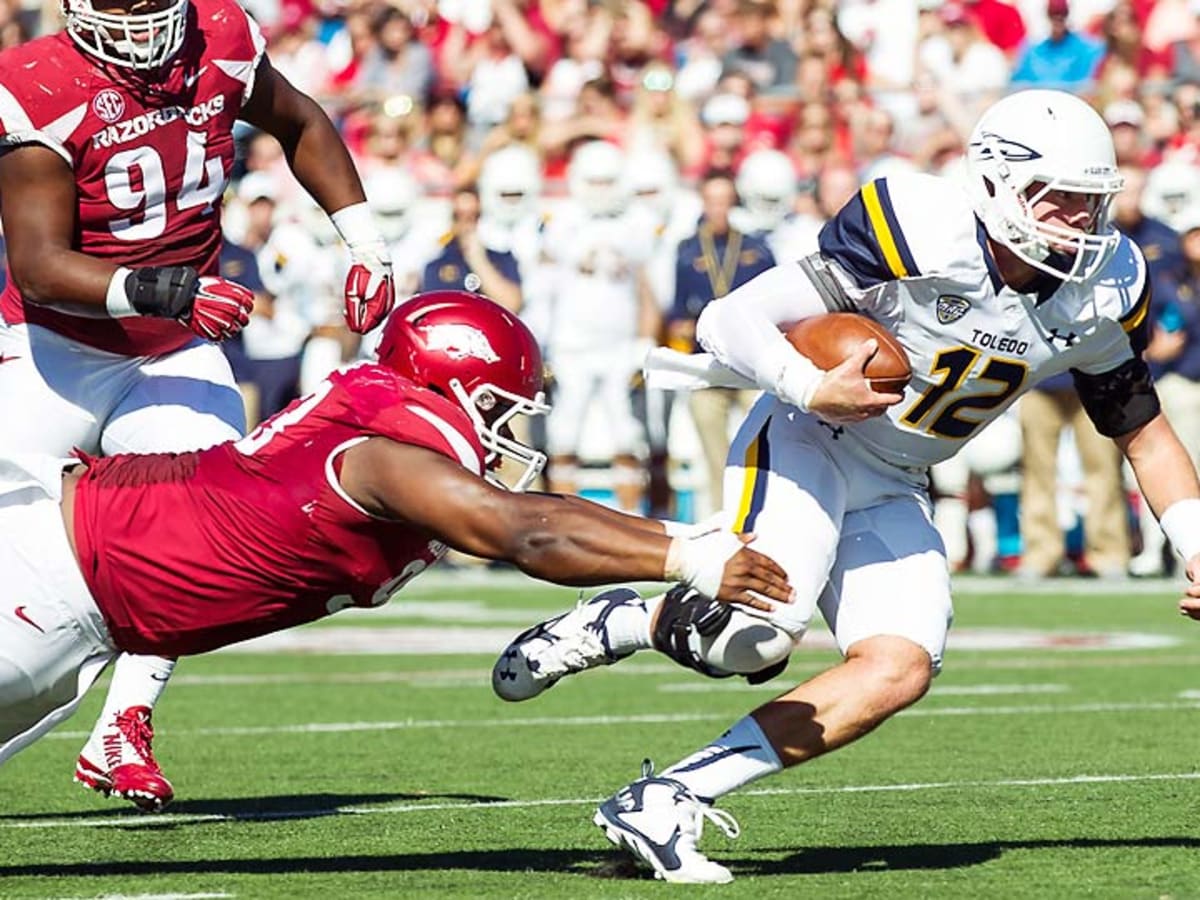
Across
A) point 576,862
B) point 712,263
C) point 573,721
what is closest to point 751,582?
point 576,862

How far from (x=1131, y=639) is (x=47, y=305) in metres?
5.69

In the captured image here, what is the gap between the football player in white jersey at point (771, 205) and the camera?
13016 mm

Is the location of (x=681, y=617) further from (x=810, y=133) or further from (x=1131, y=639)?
(x=810, y=133)

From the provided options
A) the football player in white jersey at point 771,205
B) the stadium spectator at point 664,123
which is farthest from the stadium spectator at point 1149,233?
the stadium spectator at point 664,123

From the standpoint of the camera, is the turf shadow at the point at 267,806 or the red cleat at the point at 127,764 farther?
the turf shadow at the point at 267,806

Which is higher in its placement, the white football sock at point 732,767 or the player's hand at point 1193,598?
the player's hand at point 1193,598

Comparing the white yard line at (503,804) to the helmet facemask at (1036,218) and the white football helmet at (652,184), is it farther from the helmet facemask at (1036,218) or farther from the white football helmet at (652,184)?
the white football helmet at (652,184)

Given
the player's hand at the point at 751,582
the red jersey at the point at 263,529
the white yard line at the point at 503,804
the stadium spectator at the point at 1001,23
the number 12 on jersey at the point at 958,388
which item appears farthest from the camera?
the stadium spectator at the point at 1001,23

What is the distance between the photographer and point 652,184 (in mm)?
13664

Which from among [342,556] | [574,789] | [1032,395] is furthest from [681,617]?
[1032,395]

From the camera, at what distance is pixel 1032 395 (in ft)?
40.5

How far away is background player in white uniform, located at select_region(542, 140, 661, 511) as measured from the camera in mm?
12859

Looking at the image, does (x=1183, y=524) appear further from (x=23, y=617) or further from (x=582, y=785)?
(x=23, y=617)

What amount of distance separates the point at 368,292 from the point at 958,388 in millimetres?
1503
